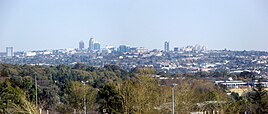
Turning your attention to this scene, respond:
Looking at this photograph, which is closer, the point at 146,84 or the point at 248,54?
the point at 146,84

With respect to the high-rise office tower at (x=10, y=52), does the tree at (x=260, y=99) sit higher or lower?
lower

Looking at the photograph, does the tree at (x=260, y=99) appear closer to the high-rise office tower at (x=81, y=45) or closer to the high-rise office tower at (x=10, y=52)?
the high-rise office tower at (x=10, y=52)

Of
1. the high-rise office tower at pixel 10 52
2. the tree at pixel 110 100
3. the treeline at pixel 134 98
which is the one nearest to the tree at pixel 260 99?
the treeline at pixel 134 98

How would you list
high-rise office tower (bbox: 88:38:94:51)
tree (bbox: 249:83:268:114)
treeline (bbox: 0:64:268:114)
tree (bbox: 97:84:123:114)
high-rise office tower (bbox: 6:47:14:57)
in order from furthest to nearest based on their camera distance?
high-rise office tower (bbox: 88:38:94:51) < high-rise office tower (bbox: 6:47:14:57) < tree (bbox: 249:83:268:114) < tree (bbox: 97:84:123:114) < treeline (bbox: 0:64:268:114)

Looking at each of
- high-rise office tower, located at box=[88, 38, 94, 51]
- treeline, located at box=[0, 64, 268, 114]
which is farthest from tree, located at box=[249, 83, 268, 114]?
high-rise office tower, located at box=[88, 38, 94, 51]

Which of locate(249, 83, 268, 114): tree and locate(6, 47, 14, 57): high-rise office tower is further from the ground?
locate(6, 47, 14, 57): high-rise office tower

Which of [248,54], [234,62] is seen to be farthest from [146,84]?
[248,54]

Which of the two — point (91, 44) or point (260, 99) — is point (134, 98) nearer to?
point (260, 99)

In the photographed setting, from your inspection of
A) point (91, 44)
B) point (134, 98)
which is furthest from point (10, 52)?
point (134, 98)

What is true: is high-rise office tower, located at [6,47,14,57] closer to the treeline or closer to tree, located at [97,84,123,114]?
the treeline

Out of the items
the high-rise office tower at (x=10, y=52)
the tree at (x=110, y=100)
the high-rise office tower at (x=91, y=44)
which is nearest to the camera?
the tree at (x=110, y=100)

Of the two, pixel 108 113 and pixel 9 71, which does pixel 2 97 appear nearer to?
pixel 108 113
